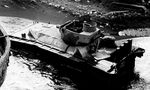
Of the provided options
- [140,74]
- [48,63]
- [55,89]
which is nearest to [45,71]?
[48,63]

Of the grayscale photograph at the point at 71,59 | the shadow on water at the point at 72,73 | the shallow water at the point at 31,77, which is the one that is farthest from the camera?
the shallow water at the point at 31,77

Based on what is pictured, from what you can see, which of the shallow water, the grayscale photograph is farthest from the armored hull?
A: the shallow water

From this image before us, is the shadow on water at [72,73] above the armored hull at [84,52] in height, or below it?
below

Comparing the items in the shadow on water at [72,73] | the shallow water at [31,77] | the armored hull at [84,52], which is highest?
the armored hull at [84,52]

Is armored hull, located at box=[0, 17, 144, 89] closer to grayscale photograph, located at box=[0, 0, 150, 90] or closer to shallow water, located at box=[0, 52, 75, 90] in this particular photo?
grayscale photograph, located at box=[0, 0, 150, 90]

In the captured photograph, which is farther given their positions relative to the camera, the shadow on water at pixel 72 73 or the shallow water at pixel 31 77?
the shallow water at pixel 31 77

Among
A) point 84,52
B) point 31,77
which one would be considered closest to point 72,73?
point 84,52

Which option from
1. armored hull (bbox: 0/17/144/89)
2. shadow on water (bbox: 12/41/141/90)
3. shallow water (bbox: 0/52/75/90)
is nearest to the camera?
shadow on water (bbox: 12/41/141/90)

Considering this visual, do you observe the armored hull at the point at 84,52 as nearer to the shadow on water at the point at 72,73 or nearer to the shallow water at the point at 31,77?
the shadow on water at the point at 72,73

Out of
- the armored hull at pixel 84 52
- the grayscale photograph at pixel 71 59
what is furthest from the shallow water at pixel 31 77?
the armored hull at pixel 84 52

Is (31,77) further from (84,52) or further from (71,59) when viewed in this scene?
(84,52)

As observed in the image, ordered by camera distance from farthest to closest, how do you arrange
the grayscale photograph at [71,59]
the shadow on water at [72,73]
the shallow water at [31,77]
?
the shallow water at [31,77] → the grayscale photograph at [71,59] → the shadow on water at [72,73]

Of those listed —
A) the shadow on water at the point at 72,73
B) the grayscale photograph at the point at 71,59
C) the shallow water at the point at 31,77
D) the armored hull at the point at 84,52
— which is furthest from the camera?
the shallow water at the point at 31,77

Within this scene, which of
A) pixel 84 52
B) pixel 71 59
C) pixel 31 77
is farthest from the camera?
pixel 31 77
